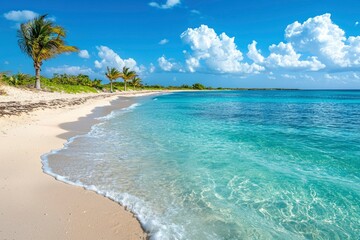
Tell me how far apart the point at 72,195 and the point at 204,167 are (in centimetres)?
395

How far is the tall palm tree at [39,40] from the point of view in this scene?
34.3m

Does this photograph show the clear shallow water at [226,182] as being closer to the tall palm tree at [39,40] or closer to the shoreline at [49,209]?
the shoreline at [49,209]

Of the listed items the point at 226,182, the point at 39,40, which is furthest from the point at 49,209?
the point at 39,40

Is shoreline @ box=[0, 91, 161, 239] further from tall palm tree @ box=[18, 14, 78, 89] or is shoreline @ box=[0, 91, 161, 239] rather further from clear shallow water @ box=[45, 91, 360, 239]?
tall palm tree @ box=[18, 14, 78, 89]

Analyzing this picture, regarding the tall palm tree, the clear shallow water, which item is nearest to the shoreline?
the clear shallow water

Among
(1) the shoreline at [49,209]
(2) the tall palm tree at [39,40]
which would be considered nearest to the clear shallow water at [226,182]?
(1) the shoreline at [49,209]

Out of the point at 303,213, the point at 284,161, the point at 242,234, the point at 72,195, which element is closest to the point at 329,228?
the point at 303,213

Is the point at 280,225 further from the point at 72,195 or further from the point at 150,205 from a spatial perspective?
the point at 72,195

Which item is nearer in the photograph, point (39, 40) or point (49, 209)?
point (49, 209)

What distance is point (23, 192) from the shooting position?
5363 mm

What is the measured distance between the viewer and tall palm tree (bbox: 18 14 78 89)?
113 ft

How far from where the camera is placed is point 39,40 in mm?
34438

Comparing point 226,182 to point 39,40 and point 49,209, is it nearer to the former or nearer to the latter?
point 49,209

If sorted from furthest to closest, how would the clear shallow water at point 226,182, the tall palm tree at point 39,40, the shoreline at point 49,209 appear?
the tall palm tree at point 39,40 → the clear shallow water at point 226,182 → the shoreline at point 49,209
